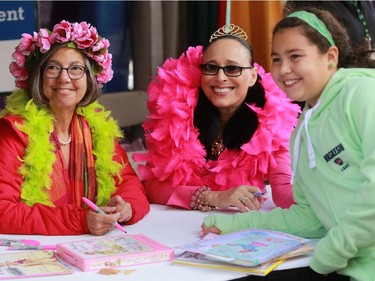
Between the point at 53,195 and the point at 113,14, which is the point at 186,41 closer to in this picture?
the point at 113,14

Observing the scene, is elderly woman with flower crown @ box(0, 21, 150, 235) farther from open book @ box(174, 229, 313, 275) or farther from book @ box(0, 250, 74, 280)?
open book @ box(174, 229, 313, 275)

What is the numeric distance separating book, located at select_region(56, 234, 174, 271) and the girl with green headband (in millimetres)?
258

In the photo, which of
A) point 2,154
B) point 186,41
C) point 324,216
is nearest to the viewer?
point 324,216

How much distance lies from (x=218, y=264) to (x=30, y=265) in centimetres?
49

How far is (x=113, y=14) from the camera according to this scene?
15.7ft

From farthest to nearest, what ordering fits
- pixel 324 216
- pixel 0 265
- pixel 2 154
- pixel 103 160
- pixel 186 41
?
pixel 186 41
pixel 103 160
pixel 2 154
pixel 324 216
pixel 0 265

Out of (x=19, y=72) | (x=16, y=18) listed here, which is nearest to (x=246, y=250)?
(x=19, y=72)

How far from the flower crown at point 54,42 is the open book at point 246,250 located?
0.80 metres

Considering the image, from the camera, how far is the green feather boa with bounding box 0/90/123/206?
2.55 m

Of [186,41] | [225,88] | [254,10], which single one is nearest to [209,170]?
[225,88]

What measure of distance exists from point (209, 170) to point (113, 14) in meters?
2.18

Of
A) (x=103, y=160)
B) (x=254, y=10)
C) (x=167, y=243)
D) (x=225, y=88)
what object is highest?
(x=254, y=10)

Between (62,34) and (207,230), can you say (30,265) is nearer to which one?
(207,230)

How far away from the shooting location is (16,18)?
430 centimetres
